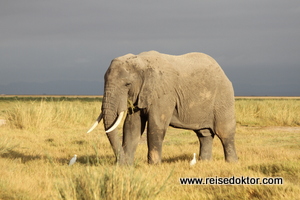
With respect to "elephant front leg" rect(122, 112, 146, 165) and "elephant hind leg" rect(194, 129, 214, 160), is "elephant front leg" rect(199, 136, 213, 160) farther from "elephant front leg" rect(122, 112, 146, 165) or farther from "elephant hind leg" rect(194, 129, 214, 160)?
"elephant front leg" rect(122, 112, 146, 165)

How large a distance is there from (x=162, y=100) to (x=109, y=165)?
4.91 feet

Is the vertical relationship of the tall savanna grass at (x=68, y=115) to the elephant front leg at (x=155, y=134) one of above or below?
below

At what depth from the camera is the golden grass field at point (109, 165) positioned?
5227 millimetres

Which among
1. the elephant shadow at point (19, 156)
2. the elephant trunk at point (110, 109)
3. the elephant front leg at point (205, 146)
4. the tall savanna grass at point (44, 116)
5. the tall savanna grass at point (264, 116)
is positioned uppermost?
the elephant trunk at point (110, 109)

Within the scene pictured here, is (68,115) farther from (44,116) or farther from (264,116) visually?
(264,116)

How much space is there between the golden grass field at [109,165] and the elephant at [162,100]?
1.45 ft

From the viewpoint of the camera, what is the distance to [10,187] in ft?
19.7

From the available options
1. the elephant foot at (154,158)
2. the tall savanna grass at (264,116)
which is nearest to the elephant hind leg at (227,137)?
the elephant foot at (154,158)

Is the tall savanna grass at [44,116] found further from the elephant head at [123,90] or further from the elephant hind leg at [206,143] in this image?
the elephant head at [123,90]

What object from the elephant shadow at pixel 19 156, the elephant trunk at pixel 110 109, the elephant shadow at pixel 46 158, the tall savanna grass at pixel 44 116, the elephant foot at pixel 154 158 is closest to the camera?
the elephant trunk at pixel 110 109

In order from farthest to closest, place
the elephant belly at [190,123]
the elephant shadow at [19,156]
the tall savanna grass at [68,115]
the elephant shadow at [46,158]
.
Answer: the tall savanna grass at [68,115]
the elephant shadow at [19,156]
the elephant shadow at [46,158]
the elephant belly at [190,123]

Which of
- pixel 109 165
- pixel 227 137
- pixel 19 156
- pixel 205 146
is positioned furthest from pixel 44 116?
pixel 227 137

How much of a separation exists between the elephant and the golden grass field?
44cm

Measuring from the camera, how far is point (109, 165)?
838 cm
